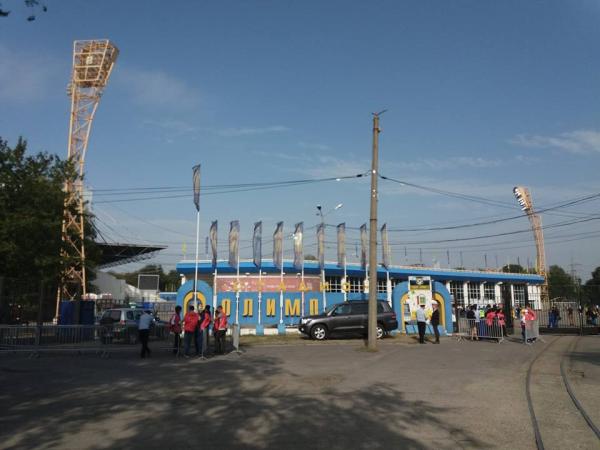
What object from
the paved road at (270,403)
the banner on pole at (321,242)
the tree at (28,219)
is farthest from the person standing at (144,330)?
the banner on pole at (321,242)

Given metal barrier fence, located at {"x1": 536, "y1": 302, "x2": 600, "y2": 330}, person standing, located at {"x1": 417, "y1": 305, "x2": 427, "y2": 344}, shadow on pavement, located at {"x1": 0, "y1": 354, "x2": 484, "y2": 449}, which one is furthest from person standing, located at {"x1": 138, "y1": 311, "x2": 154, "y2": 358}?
metal barrier fence, located at {"x1": 536, "y1": 302, "x2": 600, "y2": 330}

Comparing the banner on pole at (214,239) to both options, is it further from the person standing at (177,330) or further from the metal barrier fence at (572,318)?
the metal barrier fence at (572,318)

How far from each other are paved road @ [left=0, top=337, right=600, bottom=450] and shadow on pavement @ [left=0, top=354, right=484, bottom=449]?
2 centimetres

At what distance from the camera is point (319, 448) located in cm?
630

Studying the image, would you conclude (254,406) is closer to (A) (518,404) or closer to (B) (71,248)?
(A) (518,404)

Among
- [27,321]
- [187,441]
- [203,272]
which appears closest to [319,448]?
[187,441]

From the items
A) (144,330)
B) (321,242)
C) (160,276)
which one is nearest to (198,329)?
(144,330)

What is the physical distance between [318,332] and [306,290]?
43.3 ft

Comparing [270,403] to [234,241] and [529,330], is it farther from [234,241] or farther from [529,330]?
[234,241]

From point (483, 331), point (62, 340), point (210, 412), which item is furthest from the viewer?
point (483, 331)

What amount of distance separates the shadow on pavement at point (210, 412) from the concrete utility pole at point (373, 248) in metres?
6.63

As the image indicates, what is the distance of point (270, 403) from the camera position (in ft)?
29.7

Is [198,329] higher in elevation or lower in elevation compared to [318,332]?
higher

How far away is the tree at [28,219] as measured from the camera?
77.7 ft
